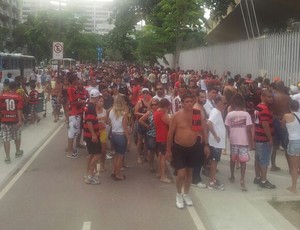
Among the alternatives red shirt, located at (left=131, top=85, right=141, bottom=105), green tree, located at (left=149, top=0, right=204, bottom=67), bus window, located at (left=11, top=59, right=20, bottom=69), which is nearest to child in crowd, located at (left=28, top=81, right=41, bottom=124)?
red shirt, located at (left=131, top=85, right=141, bottom=105)

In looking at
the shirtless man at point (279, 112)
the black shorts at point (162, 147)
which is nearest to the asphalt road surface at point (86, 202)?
the black shorts at point (162, 147)

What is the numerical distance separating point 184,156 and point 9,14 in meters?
85.5

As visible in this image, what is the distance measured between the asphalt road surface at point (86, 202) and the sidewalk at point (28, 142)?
0.77 ft

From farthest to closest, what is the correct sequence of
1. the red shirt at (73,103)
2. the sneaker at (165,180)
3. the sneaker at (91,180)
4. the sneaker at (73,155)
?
the sneaker at (73,155)
the red shirt at (73,103)
the sneaker at (165,180)
the sneaker at (91,180)

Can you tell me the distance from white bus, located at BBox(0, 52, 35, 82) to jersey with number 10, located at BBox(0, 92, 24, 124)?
79.3ft

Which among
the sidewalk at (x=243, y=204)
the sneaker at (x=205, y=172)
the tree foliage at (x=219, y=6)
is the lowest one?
the sidewalk at (x=243, y=204)

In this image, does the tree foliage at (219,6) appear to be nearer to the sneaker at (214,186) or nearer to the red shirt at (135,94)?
the red shirt at (135,94)

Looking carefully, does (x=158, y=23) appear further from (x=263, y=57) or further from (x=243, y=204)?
(x=243, y=204)

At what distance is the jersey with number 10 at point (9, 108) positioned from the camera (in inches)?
398

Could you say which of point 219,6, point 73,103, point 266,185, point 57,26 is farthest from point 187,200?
point 57,26

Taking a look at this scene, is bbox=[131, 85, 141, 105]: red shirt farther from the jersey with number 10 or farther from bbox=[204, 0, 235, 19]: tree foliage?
bbox=[204, 0, 235, 19]: tree foliage

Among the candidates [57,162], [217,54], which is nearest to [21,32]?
[217,54]

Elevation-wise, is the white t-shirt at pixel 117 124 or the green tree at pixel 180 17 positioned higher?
the green tree at pixel 180 17

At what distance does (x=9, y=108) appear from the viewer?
1013cm
